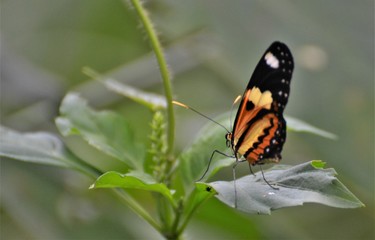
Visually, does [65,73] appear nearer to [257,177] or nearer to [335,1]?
[335,1]

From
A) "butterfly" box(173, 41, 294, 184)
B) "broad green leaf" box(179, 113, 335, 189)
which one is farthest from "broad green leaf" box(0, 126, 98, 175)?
"butterfly" box(173, 41, 294, 184)

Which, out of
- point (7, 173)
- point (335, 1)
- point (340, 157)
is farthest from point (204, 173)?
point (7, 173)

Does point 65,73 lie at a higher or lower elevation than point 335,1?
lower

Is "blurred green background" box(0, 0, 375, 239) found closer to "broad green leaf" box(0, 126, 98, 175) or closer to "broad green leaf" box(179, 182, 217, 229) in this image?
"broad green leaf" box(0, 126, 98, 175)

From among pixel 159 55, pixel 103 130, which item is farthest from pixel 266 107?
pixel 103 130

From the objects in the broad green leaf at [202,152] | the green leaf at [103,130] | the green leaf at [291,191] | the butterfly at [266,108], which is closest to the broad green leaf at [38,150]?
the green leaf at [103,130]

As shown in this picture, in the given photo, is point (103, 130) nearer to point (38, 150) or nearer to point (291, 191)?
point (38, 150)
